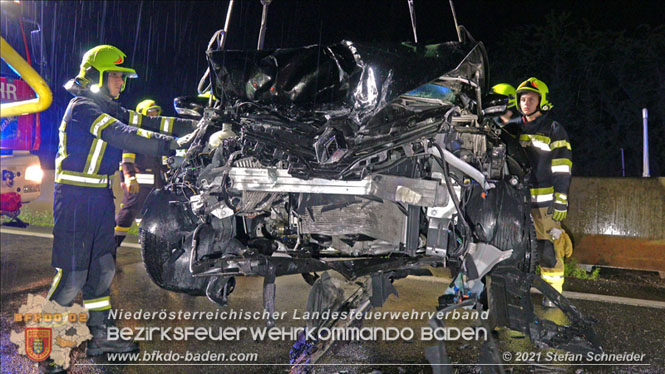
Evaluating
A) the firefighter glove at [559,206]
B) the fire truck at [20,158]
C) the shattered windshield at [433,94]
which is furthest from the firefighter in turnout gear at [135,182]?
the firefighter glove at [559,206]

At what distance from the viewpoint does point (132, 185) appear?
6398 millimetres

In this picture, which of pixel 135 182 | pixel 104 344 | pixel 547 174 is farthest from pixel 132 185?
pixel 547 174

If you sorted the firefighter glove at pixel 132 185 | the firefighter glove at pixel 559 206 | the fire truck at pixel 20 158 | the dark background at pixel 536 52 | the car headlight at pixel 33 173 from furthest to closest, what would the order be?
1. the dark background at pixel 536 52
2. the car headlight at pixel 33 173
3. the fire truck at pixel 20 158
4. the firefighter glove at pixel 132 185
5. the firefighter glove at pixel 559 206

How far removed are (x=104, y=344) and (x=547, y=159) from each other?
4.01 m

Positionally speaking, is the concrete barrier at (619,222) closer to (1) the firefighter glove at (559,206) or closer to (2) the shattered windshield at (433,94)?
(1) the firefighter glove at (559,206)

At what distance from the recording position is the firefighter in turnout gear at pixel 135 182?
6438mm

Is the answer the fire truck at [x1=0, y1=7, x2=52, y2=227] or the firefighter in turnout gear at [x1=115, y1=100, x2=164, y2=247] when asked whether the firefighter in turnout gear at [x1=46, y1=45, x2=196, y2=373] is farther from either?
the fire truck at [x1=0, y1=7, x2=52, y2=227]

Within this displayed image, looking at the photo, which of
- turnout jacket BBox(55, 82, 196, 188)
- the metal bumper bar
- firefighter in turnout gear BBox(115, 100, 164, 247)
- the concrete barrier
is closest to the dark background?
firefighter in turnout gear BBox(115, 100, 164, 247)

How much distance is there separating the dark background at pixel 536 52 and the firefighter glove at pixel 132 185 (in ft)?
23.4

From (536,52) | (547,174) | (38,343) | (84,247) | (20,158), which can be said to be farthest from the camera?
(536,52)

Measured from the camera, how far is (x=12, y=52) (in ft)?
8.49

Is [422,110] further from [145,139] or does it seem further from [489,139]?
[145,139]

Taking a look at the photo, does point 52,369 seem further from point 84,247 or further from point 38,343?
point 84,247

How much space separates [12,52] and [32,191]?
530cm
